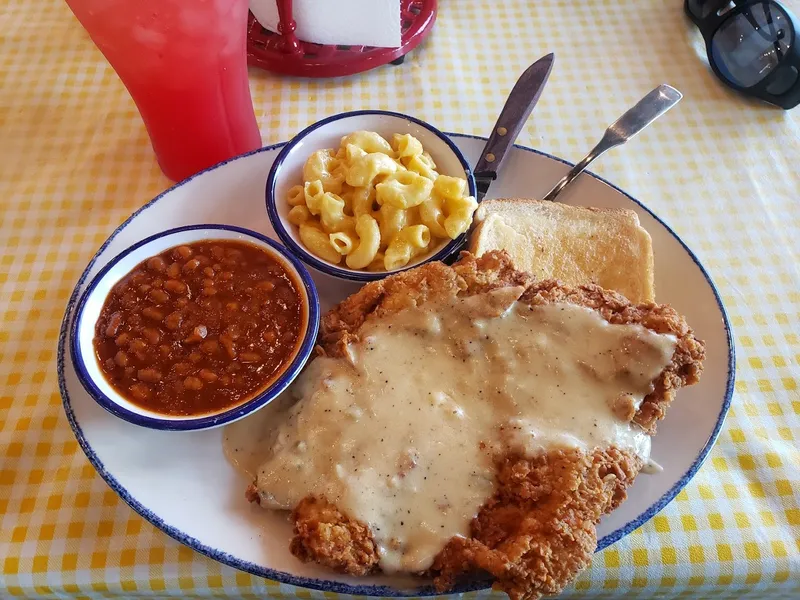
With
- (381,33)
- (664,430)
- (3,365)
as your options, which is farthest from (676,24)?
(3,365)

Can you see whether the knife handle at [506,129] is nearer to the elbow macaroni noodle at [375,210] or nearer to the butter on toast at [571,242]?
the butter on toast at [571,242]

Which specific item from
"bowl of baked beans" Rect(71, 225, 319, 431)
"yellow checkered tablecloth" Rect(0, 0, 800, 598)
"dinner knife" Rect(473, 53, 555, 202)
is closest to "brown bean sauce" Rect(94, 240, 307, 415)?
"bowl of baked beans" Rect(71, 225, 319, 431)

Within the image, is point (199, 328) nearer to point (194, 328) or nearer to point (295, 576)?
point (194, 328)

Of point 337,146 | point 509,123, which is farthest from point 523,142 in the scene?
point 337,146

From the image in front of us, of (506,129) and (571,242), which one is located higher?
(506,129)

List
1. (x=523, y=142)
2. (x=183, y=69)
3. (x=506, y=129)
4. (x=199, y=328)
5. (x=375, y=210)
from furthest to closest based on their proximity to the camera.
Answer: (x=523, y=142) → (x=506, y=129) → (x=375, y=210) → (x=183, y=69) → (x=199, y=328)

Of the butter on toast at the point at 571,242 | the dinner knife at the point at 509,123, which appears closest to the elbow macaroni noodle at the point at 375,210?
the butter on toast at the point at 571,242

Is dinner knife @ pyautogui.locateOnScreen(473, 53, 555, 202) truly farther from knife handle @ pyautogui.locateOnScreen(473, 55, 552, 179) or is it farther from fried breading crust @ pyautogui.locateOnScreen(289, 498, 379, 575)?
fried breading crust @ pyautogui.locateOnScreen(289, 498, 379, 575)
